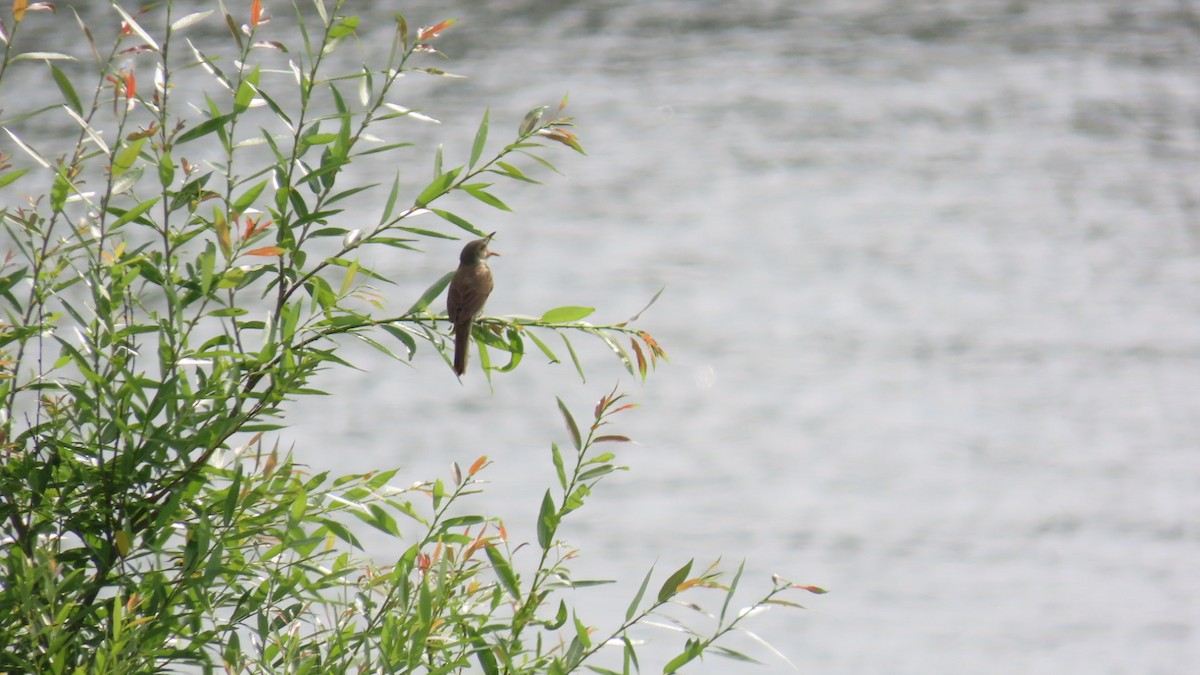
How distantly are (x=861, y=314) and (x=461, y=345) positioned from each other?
23.3ft

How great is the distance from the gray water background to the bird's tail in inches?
114

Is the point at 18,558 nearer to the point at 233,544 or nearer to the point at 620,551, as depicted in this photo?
the point at 233,544

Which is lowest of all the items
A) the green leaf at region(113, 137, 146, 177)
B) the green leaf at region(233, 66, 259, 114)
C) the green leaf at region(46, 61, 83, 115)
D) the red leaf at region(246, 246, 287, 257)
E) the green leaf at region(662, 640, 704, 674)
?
the green leaf at region(662, 640, 704, 674)

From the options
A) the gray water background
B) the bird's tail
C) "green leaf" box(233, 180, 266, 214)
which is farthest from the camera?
the gray water background

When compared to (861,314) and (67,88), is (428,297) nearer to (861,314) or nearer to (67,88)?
(67,88)

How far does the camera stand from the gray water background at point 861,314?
21.6 ft

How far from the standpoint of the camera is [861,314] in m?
8.80

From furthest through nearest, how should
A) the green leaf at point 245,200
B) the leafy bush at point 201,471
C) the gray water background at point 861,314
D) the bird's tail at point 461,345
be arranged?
the gray water background at point 861,314 → the bird's tail at point 461,345 → the green leaf at point 245,200 → the leafy bush at point 201,471

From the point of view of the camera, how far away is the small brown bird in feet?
6.21

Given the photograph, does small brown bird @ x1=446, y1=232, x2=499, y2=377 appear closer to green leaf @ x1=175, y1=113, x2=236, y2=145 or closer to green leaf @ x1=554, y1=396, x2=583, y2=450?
green leaf @ x1=554, y1=396, x2=583, y2=450

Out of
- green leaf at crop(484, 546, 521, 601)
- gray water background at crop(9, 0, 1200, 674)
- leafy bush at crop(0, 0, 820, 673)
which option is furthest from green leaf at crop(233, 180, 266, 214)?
gray water background at crop(9, 0, 1200, 674)

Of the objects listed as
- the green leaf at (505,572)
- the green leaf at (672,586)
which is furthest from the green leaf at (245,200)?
the green leaf at (672,586)

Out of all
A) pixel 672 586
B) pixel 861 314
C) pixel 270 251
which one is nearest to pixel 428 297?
pixel 270 251

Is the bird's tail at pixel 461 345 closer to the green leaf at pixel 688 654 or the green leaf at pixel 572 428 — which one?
the green leaf at pixel 572 428
